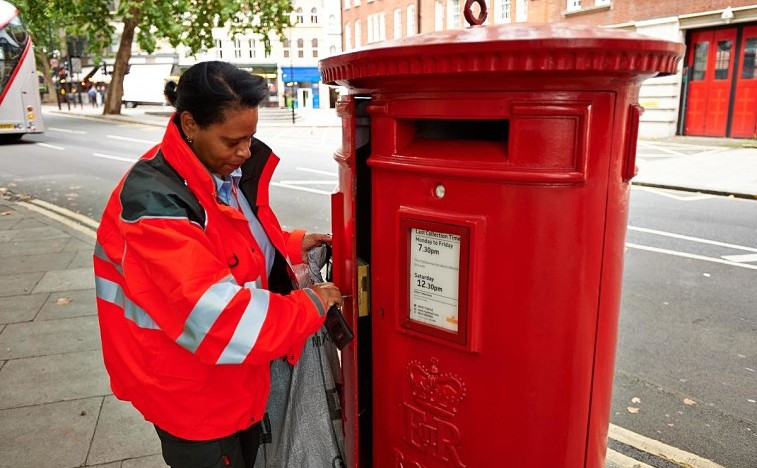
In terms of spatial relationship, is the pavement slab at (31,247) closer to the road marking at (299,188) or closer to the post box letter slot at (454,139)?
the road marking at (299,188)

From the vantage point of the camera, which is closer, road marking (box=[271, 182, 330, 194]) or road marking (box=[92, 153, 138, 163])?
road marking (box=[271, 182, 330, 194])

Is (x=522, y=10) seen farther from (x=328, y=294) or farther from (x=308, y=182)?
(x=328, y=294)

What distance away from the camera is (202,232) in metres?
1.52

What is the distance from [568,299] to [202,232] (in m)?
0.90

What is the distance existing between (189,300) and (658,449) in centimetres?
242

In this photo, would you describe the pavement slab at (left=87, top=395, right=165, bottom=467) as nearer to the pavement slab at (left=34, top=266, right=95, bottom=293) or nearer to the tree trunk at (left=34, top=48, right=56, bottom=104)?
the pavement slab at (left=34, top=266, right=95, bottom=293)

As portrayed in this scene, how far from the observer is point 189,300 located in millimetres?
1447

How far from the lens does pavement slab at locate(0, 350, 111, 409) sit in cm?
326

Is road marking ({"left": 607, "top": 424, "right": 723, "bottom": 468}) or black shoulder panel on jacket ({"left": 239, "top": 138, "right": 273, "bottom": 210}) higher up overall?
black shoulder panel on jacket ({"left": 239, "top": 138, "right": 273, "bottom": 210})

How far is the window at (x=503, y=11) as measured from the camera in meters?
24.2

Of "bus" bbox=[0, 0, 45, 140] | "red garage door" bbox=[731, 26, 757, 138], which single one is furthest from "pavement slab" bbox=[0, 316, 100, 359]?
"red garage door" bbox=[731, 26, 757, 138]

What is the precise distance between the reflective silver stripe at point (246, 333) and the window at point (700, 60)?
1866cm

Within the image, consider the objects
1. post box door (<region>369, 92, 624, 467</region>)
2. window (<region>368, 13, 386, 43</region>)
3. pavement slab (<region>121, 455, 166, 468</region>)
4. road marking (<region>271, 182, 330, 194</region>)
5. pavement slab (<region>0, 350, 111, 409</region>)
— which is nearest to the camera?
post box door (<region>369, 92, 624, 467</region>)

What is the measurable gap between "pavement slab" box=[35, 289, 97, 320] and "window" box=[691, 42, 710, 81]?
56.8 feet
